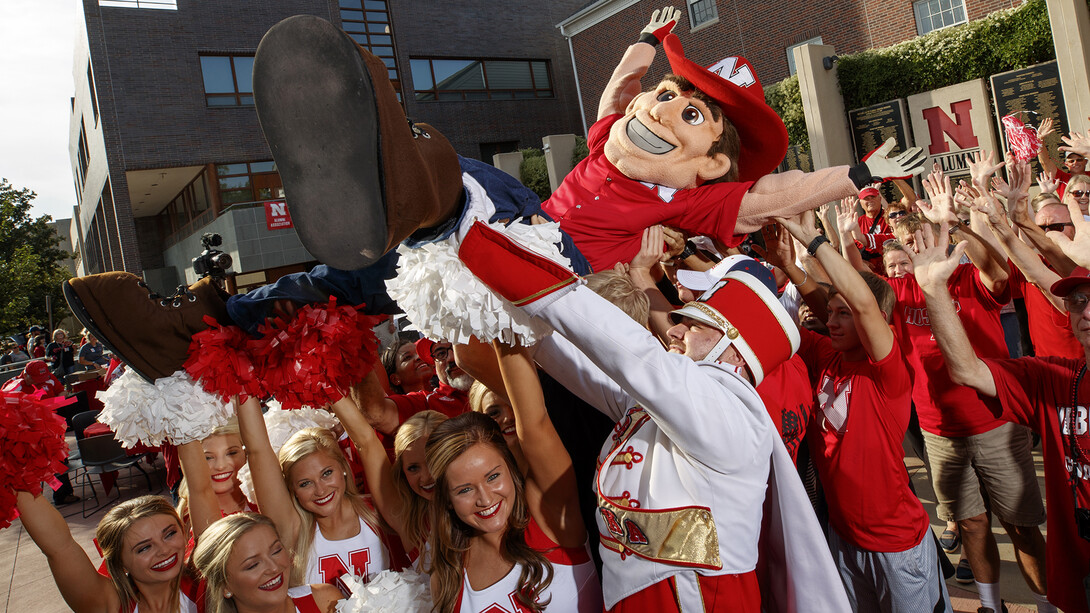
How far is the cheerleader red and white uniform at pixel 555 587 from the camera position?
1.85 metres

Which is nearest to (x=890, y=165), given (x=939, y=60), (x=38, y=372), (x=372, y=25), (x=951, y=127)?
(x=38, y=372)

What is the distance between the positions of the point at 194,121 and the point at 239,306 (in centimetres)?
1876

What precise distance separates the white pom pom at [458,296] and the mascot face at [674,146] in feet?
4.89

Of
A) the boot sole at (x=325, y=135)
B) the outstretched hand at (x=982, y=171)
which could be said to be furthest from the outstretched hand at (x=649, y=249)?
the outstretched hand at (x=982, y=171)

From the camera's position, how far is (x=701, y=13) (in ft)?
60.5

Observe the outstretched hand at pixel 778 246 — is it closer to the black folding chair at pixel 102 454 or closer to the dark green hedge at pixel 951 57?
the black folding chair at pixel 102 454

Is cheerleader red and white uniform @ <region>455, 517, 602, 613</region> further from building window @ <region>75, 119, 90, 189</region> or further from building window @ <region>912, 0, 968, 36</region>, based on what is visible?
building window @ <region>75, 119, 90, 189</region>

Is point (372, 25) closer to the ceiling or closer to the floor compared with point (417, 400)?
closer to the ceiling

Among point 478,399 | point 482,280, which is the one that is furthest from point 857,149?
point 482,280

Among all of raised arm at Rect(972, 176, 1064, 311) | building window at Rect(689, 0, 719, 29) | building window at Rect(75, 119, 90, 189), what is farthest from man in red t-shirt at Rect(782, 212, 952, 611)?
building window at Rect(75, 119, 90, 189)

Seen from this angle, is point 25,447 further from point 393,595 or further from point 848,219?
point 848,219

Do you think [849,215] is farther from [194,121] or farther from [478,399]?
[194,121]

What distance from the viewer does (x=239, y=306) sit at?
241 cm

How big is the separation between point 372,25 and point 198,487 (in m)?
21.9
